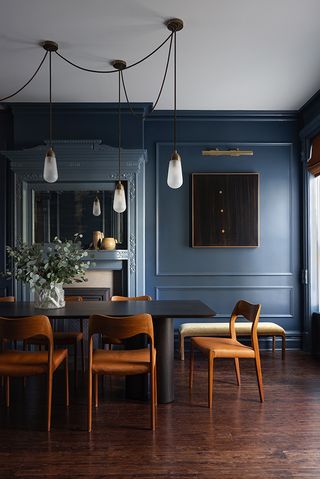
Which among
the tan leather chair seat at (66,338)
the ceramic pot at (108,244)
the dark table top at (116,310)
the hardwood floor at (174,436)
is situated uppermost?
the ceramic pot at (108,244)

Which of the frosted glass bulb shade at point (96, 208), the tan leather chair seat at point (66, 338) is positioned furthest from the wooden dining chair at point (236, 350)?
the frosted glass bulb shade at point (96, 208)

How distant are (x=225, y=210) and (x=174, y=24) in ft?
7.58

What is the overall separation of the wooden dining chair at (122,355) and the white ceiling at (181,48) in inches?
86.9

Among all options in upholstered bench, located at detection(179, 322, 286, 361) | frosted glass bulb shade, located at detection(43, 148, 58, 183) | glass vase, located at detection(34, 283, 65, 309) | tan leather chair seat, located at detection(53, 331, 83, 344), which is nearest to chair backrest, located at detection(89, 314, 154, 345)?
glass vase, located at detection(34, 283, 65, 309)

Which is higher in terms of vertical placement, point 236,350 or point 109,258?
point 109,258

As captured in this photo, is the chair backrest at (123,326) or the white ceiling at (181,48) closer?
the chair backrest at (123,326)

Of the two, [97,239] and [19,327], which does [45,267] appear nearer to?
[19,327]

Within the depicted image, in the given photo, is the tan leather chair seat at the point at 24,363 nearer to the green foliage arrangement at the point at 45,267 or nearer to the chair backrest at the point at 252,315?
the green foliage arrangement at the point at 45,267

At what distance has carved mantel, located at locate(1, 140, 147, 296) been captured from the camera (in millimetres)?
4398

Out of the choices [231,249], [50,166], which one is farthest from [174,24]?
[231,249]

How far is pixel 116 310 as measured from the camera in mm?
3014

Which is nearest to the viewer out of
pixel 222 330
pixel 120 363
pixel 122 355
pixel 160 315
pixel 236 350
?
pixel 120 363

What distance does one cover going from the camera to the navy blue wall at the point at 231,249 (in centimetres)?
467

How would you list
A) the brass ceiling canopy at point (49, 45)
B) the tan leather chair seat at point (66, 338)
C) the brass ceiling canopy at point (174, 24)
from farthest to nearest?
the tan leather chair seat at point (66, 338), the brass ceiling canopy at point (49, 45), the brass ceiling canopy at point (174, 24)
